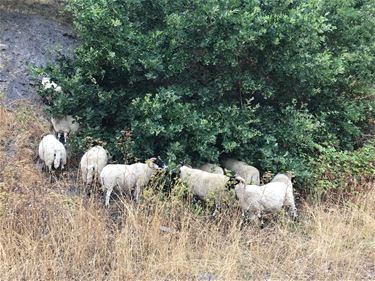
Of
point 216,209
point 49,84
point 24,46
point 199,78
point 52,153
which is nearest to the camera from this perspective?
point 216,209

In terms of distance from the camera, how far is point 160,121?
591 cm

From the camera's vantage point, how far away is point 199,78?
655cm

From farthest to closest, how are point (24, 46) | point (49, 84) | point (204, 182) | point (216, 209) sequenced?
1. point (24, 46)
2. point (49, 84)
3. point (204, 182)
4. point (216, 209)

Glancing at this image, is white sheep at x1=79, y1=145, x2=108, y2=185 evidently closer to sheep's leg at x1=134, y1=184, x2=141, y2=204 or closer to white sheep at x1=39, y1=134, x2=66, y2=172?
white sheep at x1=39, y1=134, x2=66, y2=172

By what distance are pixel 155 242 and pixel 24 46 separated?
589 cm

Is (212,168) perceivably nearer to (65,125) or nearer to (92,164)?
(92,164)

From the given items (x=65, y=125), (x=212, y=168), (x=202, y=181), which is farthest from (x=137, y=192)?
(x=65, y=125)

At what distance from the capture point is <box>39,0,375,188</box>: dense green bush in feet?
19.3

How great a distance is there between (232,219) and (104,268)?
1617 millimetres

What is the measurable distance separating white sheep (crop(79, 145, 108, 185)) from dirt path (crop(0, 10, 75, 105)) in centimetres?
238

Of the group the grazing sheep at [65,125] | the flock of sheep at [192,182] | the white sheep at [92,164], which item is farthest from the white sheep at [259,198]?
the grazing sheep at [65,125]

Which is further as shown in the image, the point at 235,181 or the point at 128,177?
the point at 235,181

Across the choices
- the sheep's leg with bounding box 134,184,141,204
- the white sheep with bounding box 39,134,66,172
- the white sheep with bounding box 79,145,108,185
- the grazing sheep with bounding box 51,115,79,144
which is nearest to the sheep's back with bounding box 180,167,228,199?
the sheep's leg with bounding box 134,184,141,204

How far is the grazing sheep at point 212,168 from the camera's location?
19.4ft
